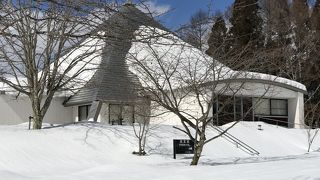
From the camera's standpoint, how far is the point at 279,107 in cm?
4016

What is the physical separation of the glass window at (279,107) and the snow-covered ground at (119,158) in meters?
9.32

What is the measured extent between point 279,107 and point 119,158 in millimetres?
21194

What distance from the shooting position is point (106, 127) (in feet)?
82.5

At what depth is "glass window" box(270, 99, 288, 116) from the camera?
130ft

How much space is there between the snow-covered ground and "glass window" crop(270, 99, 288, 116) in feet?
30.6

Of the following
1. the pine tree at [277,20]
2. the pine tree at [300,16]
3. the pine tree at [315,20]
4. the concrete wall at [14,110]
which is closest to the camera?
the concrete wall at [14,110]

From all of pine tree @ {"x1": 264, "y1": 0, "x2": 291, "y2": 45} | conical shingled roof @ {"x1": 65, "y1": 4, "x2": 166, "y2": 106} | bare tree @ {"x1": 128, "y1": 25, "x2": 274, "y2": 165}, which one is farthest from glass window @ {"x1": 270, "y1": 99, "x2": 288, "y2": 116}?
bare tree @ {"x1": 128, "y1": 25, "x2": 274, "y2": 165}

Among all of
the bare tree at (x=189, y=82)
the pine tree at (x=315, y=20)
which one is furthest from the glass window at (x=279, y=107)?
the bare tree at (x=189, y=82)

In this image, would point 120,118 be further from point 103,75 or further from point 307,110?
point 307,110

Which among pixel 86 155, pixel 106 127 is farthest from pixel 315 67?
pixel 86 155

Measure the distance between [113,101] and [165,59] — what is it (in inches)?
336

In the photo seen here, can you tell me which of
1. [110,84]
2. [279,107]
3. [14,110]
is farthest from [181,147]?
[279,107]

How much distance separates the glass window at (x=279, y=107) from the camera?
3975cm

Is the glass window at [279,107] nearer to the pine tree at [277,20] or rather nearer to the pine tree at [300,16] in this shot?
the pine tree at [277,20]
